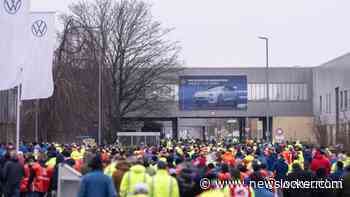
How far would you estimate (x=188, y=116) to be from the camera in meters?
78.4

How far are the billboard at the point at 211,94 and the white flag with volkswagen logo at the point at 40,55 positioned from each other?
5013 cm

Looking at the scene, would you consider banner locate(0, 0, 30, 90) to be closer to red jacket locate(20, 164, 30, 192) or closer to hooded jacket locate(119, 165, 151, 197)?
red jacket locate(20, 164, 30, 192)

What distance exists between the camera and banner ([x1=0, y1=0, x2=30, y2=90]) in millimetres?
22562

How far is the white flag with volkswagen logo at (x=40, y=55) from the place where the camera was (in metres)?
27.0

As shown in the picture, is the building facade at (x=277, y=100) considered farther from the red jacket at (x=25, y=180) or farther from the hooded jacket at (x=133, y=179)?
the hooded jacket at (x=133, y=179)

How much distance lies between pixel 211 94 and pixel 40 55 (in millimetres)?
50548

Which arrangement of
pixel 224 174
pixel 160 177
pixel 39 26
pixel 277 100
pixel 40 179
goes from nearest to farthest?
pixel 160 177 → pixel 224 174 → pixel 40 179 → pixel 39 26 → pixel 277 100

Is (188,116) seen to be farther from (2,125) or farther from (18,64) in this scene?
(18,64)

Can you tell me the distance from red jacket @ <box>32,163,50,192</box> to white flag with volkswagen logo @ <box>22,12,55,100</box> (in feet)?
24.0

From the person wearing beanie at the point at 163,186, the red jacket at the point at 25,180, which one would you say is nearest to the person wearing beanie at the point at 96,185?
the person wearing beanie at the point at 163,186

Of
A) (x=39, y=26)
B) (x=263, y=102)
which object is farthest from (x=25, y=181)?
(x=263, y=102)

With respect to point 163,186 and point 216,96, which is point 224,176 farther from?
point 216,96

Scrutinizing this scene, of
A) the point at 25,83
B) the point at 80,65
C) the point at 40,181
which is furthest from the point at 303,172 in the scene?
the point at 80,65

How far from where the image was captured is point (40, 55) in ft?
89.6
